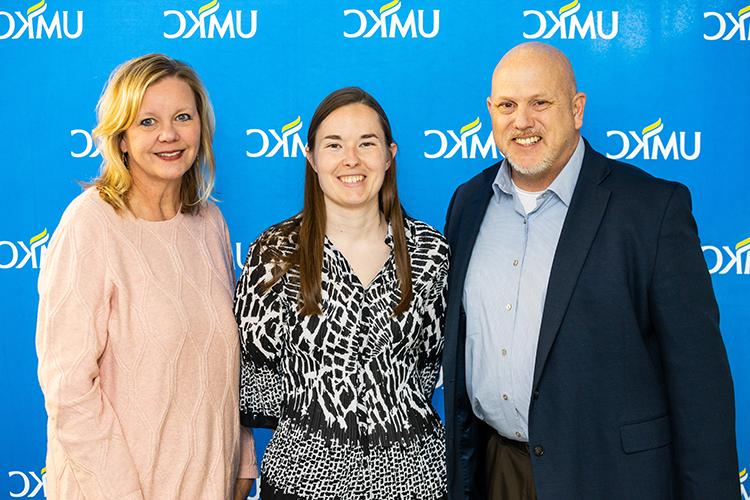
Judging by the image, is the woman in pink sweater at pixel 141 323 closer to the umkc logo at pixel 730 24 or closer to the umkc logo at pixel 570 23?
the umkc logo at pixel 570 23

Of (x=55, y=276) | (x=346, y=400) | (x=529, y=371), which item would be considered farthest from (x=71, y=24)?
(x=529, y=371)

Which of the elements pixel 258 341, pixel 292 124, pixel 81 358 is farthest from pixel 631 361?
pixel 292 124

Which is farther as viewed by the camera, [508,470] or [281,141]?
[281,141]

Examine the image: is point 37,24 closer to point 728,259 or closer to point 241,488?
point 241,488

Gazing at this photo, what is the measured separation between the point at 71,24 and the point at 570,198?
82.7 inches

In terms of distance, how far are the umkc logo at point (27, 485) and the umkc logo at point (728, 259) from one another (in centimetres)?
283

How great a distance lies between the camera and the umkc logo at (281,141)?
3078 mm

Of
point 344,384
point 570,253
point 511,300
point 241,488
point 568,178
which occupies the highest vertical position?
point 568,178

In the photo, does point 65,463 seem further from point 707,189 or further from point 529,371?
point 707,189

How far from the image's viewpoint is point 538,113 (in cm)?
212

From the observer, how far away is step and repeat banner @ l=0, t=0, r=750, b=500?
2994 mm

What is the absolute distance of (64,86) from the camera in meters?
3.06

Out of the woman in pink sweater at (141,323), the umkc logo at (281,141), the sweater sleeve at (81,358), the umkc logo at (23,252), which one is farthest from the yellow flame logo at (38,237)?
the sweater sleeve at (81,358)

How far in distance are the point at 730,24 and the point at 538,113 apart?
4.45ft
